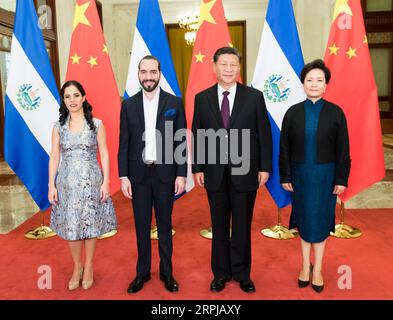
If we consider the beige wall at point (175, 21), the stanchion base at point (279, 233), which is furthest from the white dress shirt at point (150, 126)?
the beige wall at point (175, 21)

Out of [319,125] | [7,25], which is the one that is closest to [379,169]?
[319,125]

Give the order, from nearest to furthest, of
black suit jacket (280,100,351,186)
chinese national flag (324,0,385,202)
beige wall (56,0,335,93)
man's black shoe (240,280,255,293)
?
1. black suit jacket (280,100,351,186)
2. man's black shoe (240,280,255,293)
3. chinese national flag (324,0,385,202)
4. beige wall (56,0,335,93)

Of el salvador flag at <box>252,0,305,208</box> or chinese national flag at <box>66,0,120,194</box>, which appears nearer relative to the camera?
el salvador flag at <box>252,0,305,208</box>

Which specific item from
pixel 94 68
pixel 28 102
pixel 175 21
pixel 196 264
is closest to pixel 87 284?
pixel 196 264

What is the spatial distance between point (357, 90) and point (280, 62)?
2.33 feet

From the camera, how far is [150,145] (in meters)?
2.40

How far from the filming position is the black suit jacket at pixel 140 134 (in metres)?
2.38

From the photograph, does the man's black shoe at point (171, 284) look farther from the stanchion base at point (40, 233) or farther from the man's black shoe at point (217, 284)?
the stanchion base at point (40, 233)

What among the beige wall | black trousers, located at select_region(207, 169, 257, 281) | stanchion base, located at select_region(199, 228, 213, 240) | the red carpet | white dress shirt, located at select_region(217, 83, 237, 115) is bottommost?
the red carpet

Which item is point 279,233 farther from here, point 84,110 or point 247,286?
point 84,110

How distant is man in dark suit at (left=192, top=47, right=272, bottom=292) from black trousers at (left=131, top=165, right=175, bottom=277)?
0.82 feet

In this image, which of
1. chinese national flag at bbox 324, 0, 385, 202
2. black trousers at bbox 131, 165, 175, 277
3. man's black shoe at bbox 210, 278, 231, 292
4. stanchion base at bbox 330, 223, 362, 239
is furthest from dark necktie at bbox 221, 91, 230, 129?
stanchion base at bbox 330, 223, 362, 239

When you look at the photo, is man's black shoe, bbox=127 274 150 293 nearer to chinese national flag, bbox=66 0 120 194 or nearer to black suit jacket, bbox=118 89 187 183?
black suit jacket, bbox=118 89 187 183

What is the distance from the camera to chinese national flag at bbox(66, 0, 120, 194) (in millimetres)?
3555
